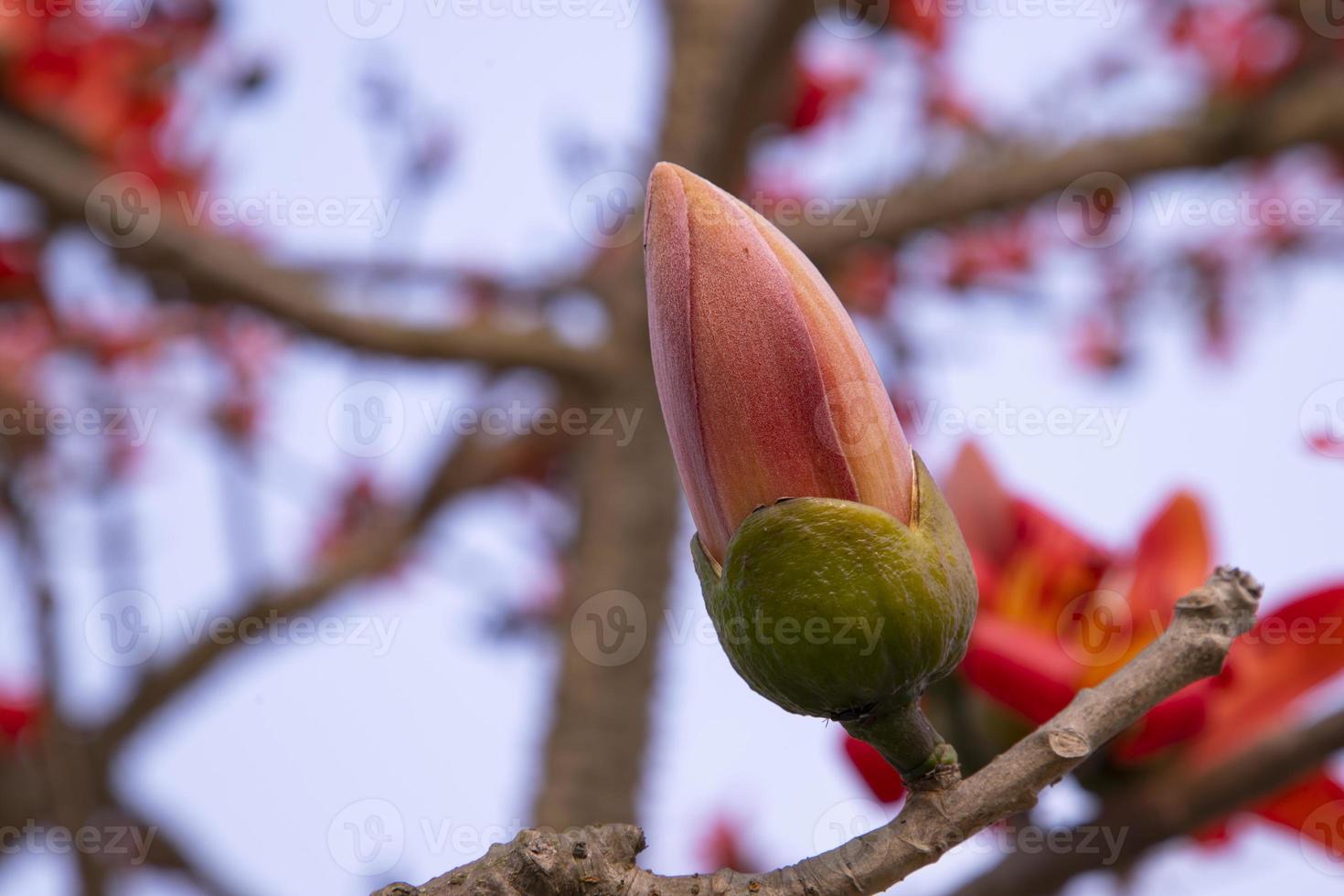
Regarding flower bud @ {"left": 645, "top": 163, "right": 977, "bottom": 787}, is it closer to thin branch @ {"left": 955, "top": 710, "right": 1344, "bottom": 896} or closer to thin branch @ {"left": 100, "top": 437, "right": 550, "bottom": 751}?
thin branch @ {"left": 955, "top": 710, "right": 1344, "bottom": 896}

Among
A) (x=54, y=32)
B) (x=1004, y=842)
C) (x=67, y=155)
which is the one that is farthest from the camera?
(x=54, y=32)

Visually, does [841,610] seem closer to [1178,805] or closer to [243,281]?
[1178,805]

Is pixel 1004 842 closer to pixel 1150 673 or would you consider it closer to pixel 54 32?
pixel 1150 673

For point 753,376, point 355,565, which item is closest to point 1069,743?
point 753,376

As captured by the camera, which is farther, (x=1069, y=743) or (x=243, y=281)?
(x=243, y=281)

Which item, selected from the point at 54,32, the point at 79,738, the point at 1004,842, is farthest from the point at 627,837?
the point at 54,32

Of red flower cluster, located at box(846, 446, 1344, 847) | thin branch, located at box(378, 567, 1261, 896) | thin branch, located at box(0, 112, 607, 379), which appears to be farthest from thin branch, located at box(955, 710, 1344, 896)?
thin branch, located at box(0, 112, 607, 379)
